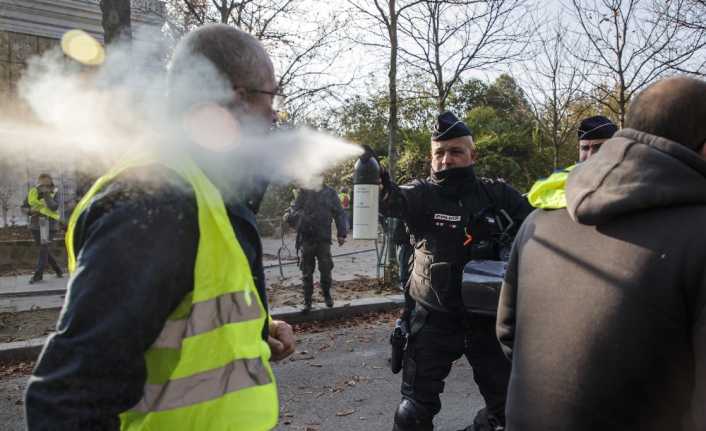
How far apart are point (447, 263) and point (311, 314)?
4.42 m

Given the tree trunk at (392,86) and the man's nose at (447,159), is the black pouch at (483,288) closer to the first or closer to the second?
the man's nose at (447,159)

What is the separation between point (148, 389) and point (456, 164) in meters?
2.65

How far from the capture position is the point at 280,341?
1.80m

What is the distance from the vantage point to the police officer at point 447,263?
3.11 m

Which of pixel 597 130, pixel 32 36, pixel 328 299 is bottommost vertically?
pixel 328 299

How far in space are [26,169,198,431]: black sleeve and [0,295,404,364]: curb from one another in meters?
5.39

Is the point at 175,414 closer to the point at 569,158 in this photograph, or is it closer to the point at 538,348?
the point at 538,348

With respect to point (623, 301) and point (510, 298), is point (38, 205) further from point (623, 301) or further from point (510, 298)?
point (623, 301)

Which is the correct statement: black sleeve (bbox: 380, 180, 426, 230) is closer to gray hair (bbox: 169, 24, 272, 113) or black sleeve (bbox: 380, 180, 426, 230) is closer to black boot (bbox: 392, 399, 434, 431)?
black boot (bbox: 392, 399, 434, 431)

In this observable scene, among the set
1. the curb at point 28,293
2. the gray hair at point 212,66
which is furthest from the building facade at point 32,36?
the gray hair at point 212,66

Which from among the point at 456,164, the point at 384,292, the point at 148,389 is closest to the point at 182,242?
the point at 148,389

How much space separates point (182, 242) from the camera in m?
1.16

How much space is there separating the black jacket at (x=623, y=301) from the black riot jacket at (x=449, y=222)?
65.0 inches

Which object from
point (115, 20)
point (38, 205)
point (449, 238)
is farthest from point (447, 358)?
point (38, 205)
